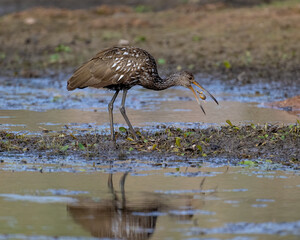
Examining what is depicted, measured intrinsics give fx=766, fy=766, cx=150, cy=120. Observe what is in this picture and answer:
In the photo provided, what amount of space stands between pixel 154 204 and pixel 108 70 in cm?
340

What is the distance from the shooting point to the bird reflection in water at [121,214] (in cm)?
668

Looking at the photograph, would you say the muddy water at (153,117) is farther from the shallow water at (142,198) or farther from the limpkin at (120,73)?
the limpkin at (120,73)

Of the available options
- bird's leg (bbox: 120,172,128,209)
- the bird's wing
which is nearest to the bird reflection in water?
bird's leg (bbox: 120,172,128,209)

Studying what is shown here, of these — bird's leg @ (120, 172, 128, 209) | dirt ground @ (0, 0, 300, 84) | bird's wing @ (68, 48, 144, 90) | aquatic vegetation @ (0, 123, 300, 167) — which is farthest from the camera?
dirt ground @ (0, 0, 300, 84)

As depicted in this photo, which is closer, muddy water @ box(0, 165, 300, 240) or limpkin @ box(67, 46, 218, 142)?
muddy water @ box(0, 165, 300, 240)

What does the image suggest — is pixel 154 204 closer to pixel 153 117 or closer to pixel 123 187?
pixel 123 187

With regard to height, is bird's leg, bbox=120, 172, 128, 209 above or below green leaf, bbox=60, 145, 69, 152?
below

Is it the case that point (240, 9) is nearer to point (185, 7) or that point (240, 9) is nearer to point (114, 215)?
point (185, 7)

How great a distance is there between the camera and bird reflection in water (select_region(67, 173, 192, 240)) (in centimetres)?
668

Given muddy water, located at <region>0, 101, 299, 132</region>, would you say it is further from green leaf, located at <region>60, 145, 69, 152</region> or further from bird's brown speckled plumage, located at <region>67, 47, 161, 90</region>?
green leaf, located at <region>60, 145, 69, 152</region>

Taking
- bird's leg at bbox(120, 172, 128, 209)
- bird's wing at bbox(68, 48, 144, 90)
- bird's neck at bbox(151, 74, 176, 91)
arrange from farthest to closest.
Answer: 1. bird's neck at bbox(151, 74, 176, 91)
2. bird's wing at bbox(68, 48, 144, 90)
3. bird's leg at bbox(120, 172, 128, 209)

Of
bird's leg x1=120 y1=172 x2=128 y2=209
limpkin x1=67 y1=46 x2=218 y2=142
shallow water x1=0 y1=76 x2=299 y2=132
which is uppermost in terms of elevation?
limpkin x1=67 y1=46 x2=218 y2=142

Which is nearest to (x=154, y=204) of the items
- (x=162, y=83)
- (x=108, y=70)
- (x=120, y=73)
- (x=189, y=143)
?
(x=189, y=143)

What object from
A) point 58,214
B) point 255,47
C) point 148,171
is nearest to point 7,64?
point 255,47
